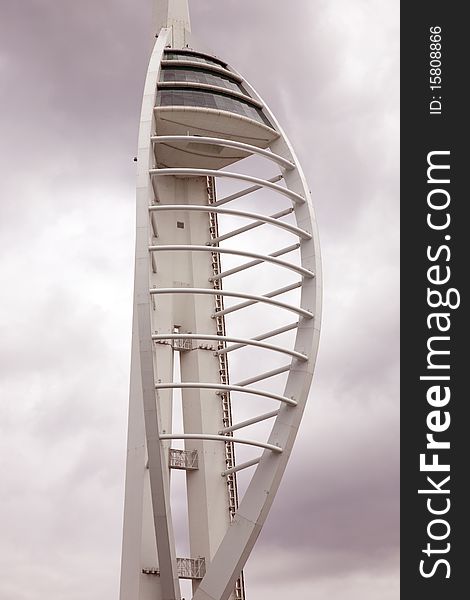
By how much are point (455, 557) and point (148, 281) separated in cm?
1680

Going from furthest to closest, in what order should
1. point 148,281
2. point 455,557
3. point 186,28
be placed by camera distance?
1. point 186,28
2. point 148,281
3. point 455,557

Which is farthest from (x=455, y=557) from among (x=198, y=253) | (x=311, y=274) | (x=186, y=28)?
(x=186, y=28)

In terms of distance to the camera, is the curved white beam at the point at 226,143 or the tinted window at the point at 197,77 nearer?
the curved white beam at the point at 226,143

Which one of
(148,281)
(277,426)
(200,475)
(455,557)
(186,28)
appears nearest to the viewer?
(455,557)

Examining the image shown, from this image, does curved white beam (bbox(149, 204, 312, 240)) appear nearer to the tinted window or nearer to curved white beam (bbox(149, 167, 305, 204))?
curved white beam (bbox(149, 167, 305, 204))

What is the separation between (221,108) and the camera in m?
52.8

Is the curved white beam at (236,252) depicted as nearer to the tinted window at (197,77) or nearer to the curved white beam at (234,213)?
the curved white beam at (234,213)

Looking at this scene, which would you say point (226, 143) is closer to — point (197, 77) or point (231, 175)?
point (231, 175)

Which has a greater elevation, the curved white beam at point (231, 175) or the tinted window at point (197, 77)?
the tinted window at point (197, 77)

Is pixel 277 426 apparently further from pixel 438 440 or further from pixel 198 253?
pixel 198 253

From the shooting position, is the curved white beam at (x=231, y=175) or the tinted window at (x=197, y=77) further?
the tinted window at (x=197, y=77)

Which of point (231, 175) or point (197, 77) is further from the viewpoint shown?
point (197, 77)

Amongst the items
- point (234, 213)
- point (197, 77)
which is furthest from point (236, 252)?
point (197, 77)

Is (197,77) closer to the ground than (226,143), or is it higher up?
higher up
